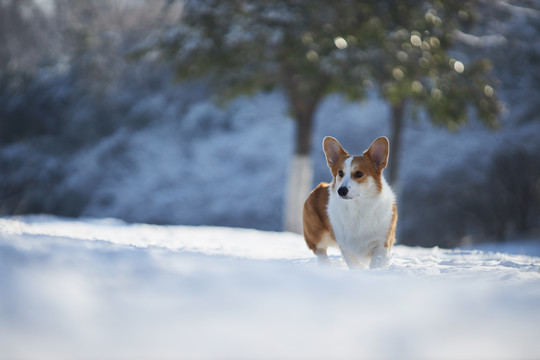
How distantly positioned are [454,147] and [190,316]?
13633mm

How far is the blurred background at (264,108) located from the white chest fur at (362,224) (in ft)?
13.3

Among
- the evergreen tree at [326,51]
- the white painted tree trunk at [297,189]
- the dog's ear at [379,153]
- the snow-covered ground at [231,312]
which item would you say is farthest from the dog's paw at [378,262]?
the white painted tree trunk at [297,189]

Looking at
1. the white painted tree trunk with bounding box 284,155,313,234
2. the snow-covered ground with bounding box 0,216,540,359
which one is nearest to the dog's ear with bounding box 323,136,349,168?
the snow-covered ground with bounding box 0,216,540,359

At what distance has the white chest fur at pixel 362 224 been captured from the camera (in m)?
3.31

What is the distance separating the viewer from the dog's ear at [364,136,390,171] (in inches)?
134

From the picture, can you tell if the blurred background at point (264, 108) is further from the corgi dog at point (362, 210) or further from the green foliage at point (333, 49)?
the corgi dog at point (362, 210)

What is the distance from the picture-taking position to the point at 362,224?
3.31m

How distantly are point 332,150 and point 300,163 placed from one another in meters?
5.13

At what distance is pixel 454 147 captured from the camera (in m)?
13.8

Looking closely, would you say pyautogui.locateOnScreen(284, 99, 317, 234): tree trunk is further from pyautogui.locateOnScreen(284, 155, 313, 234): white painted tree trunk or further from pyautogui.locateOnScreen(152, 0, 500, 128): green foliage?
pyautogui.locateOnScreen(152, 0, 500, 128): green foliage

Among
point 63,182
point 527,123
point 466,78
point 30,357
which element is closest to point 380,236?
point 30,357

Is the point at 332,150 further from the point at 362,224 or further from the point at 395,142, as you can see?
the point at 395,142

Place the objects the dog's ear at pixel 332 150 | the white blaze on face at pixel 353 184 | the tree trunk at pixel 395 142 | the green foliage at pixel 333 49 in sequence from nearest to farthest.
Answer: the white blaze on face at pixel 353 184 < the dog's ear at pixel 332 150 < the green foliage at pixel 333 49 < the tree trunk at pixel 395 142

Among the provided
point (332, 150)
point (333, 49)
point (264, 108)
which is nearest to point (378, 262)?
point (332, 150)
